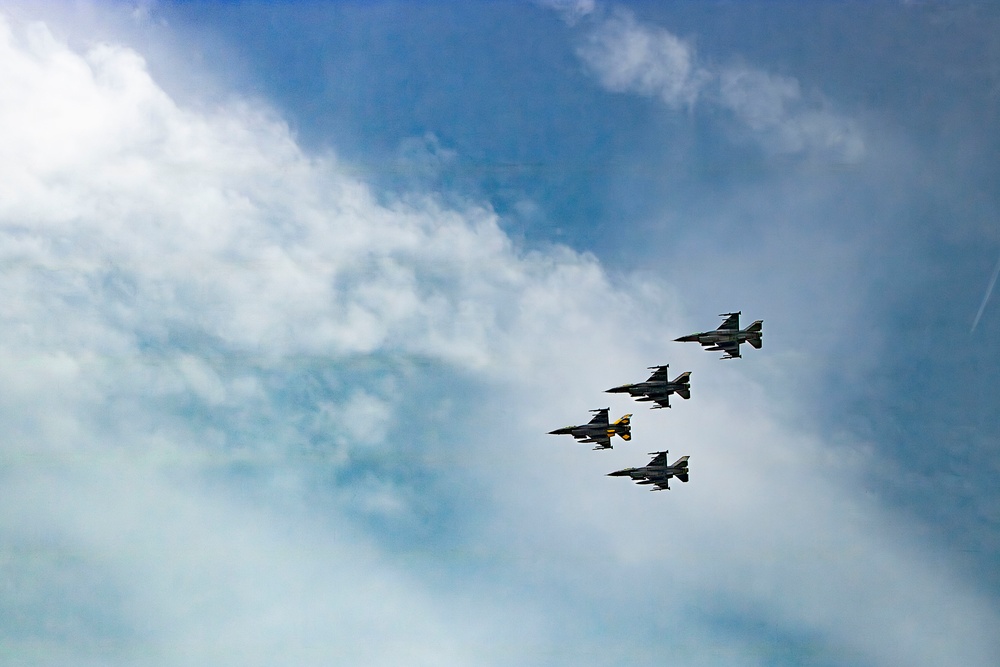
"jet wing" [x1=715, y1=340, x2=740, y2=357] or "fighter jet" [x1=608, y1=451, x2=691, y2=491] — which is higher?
"jet wing" [x1=715, y1=340, x2=740, y2=357]

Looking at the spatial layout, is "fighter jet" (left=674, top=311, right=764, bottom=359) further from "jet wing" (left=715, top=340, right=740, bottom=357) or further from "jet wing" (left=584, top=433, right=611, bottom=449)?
"jet wing" (left=584, top=433, right=611, bottom=449)

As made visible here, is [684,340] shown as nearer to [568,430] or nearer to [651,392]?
[651,392]

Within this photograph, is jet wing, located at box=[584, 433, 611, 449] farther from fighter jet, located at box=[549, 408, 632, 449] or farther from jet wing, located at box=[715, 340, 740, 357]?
jet wing, located at box=[715, 340, 740, 357]

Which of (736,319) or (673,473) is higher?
(736,319)

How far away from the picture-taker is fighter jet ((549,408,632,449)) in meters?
148

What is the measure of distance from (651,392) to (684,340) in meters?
10.7

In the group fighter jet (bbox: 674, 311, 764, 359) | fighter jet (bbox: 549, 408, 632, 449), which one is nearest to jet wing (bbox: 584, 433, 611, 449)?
fighter jet (bbox: 549, 408, 632, 449)

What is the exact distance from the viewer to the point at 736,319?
14288cm

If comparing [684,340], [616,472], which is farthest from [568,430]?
[684,340]

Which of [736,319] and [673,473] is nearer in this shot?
[736,319]

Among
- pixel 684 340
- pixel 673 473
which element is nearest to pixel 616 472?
pixel 673 473

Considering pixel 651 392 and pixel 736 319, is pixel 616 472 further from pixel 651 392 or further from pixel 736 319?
pixel 736 319

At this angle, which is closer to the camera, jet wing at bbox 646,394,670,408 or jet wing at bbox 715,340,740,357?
jet wing at bbox 715,340,740,357

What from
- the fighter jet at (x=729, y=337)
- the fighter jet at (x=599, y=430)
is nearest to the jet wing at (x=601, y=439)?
the fighter jet at (x=599, y=430)
